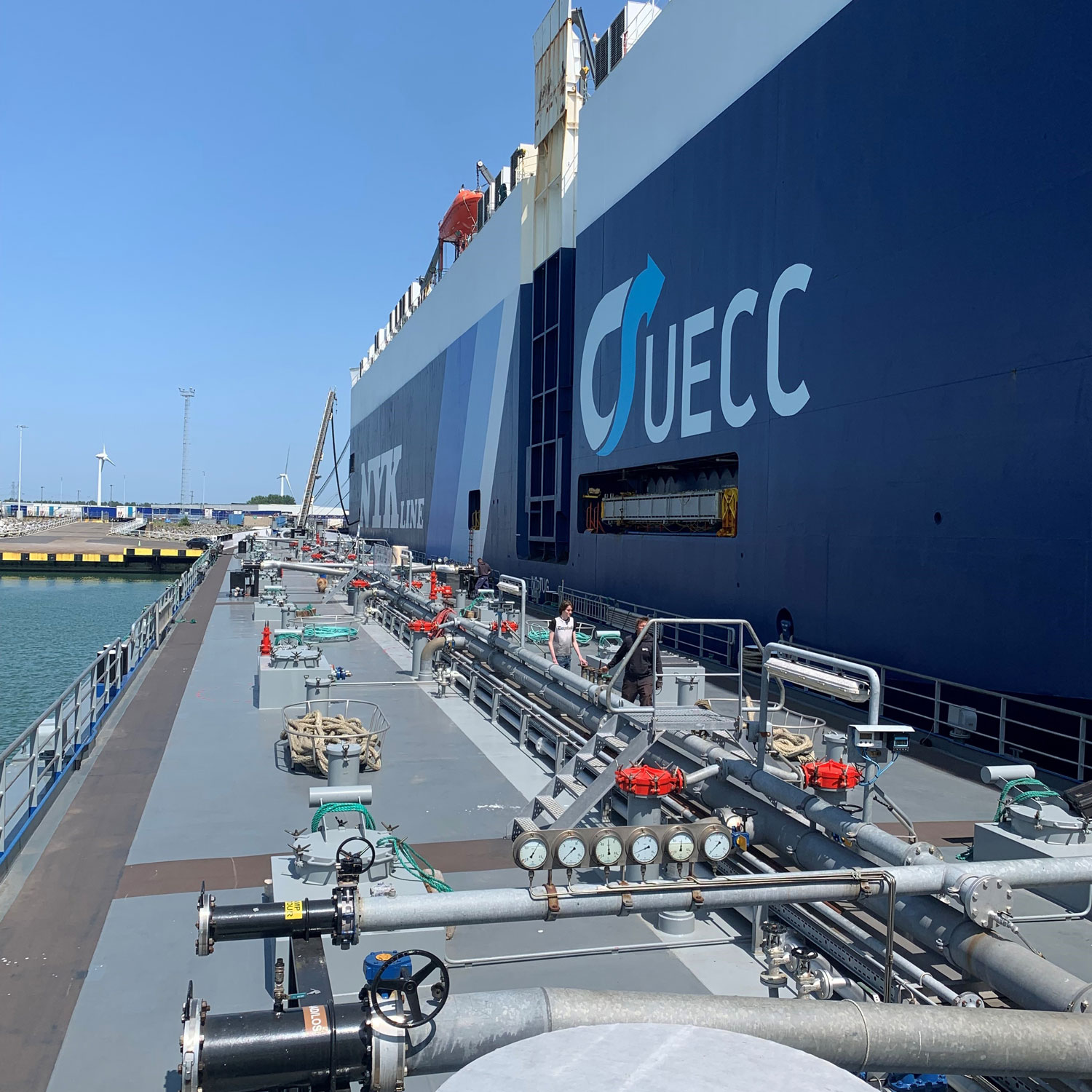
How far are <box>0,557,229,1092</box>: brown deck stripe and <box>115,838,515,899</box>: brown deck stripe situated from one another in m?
0.20

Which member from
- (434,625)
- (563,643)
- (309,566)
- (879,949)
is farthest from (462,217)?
(879,949)

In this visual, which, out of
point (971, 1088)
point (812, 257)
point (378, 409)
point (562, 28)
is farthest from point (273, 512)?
point (971, 1088)

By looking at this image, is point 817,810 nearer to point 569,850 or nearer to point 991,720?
point 569,850

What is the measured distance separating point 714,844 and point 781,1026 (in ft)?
4.85

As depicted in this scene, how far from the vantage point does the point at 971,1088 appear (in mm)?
4070

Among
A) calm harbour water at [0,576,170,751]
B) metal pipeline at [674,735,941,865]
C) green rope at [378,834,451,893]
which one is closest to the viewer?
metal pipeline at [674,735,941,865]

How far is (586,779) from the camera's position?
876cm

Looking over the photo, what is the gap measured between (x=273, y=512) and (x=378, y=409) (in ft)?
294

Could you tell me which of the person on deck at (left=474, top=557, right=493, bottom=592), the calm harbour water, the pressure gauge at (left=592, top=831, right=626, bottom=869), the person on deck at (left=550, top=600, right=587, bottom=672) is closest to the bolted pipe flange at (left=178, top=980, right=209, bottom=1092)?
the pressure gauge at (left=592, top=831, right=626, bottom=869)

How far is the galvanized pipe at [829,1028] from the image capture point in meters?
3.05

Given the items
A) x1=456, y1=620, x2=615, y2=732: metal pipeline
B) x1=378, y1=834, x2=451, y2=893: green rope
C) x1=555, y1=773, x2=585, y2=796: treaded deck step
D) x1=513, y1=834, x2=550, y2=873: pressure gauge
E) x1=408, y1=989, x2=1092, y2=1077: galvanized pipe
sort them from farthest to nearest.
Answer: x1=456, y1=620, x2=615, y2=732: metal pipeline < x1=555, y1=773, x2=585, y2=796: treaded deck step < x1=378, y1=834, x2=451, y2=893: green rope < x1=513, y1=834, x2=550, y2=873: pressure gauge < x1=408, y1=989, x2=1092, y2=1077: galvanized pipe

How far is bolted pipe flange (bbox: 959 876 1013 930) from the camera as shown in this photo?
441 centimetres

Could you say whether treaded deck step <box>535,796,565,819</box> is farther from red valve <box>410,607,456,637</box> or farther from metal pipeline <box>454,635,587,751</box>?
red valve <box>410,607,456,637</box>

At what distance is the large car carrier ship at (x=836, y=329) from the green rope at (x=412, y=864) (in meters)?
7.04
